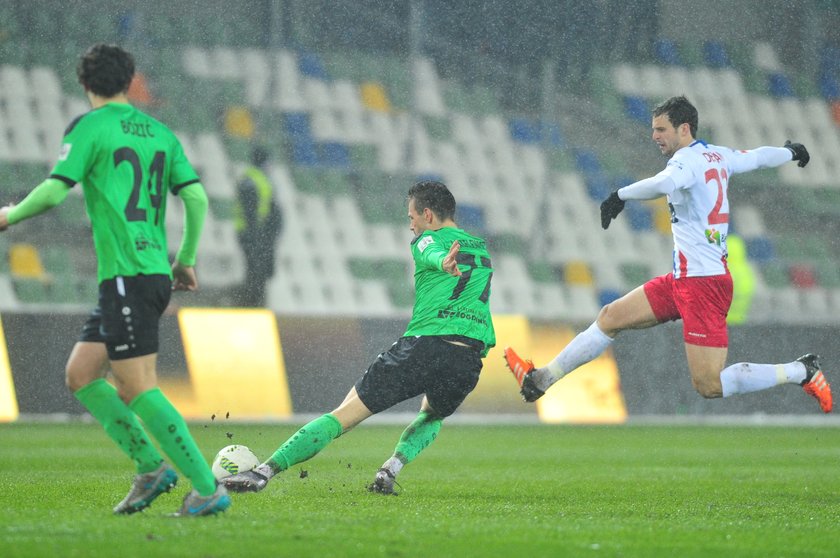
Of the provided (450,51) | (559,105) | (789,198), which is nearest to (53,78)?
(450,51)

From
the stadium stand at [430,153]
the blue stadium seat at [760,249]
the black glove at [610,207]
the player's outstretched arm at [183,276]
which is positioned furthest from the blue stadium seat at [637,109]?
the player's outstretched arm at [183,276]

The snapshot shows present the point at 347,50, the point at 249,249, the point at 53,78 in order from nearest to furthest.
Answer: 1. the point at 249,249
2. the point at 53,78
3. the point at 347,50

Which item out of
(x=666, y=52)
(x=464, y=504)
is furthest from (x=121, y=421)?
(x=666, y=52)

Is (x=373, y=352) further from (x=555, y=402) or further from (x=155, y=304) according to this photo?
(x=155, y=304)

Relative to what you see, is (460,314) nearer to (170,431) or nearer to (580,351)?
(580,351)

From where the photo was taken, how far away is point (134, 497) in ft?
17.5

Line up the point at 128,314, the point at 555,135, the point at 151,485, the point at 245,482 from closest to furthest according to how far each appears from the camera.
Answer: the point at 128,314 → the point at 151,485 → the point at 245,482 → the point at 555,135

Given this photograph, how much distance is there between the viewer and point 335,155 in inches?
830

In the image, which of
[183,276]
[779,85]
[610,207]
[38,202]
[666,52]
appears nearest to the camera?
[38,202]

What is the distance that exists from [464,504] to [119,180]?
237 centimetres

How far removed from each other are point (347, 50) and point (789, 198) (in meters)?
7.71

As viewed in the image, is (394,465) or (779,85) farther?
(779,85)

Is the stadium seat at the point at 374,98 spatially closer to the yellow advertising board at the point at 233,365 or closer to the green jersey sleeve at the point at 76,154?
the yellow advertising board at the point at 233,365

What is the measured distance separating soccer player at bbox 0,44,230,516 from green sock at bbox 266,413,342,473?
1.04 metres
